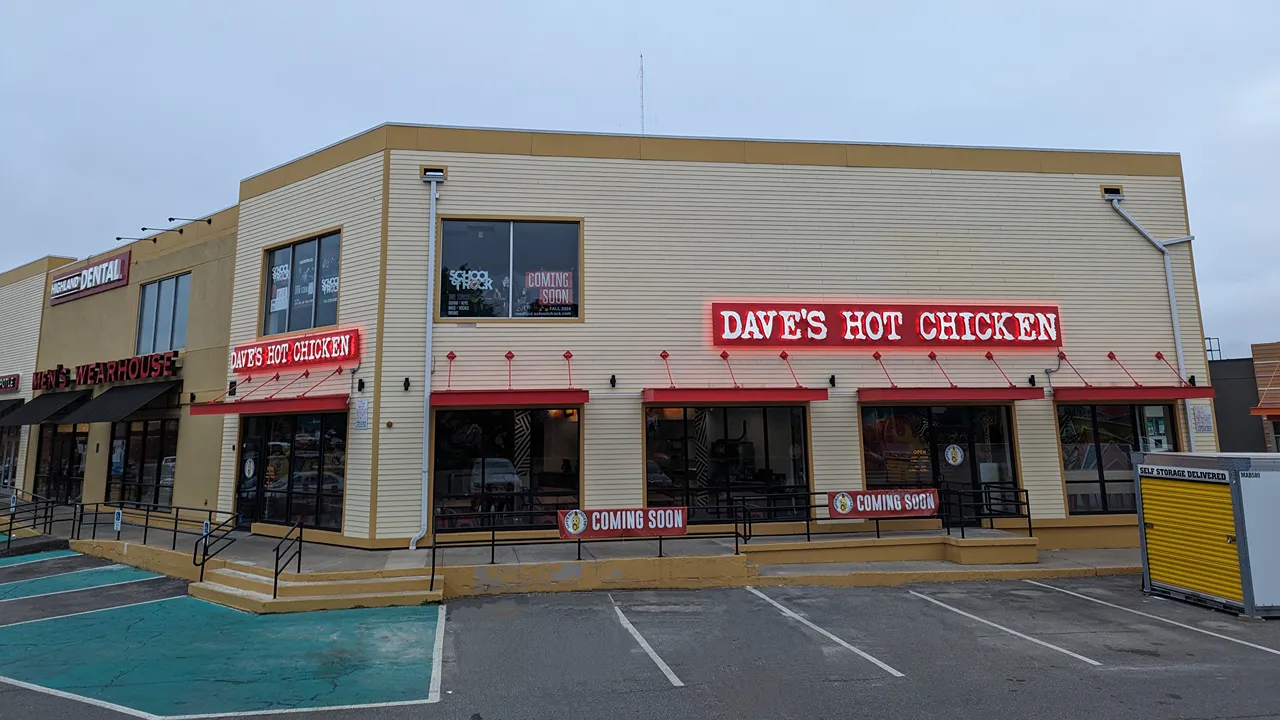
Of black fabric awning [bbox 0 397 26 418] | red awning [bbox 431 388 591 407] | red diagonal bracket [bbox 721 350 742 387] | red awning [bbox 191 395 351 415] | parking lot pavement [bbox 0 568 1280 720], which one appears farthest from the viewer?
black fabric awning [bbox 0 397 26 418]

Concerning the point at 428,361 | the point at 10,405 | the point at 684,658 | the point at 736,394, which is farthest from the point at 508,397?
the point at 10,405

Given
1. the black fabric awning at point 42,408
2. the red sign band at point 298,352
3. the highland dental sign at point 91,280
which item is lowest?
the black fabric awning at point 42,408

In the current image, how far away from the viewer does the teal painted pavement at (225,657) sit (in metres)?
6.76


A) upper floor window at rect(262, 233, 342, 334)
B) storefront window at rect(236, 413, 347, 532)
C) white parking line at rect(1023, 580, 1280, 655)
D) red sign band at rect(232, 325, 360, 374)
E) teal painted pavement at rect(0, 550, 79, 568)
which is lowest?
white parking line at rect(1023, 580, 1280, 655)

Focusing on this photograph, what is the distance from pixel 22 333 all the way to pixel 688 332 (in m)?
24.7

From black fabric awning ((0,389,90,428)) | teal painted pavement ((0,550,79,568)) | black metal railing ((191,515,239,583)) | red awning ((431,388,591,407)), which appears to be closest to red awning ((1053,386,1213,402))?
red awning ((431,388,591,407))

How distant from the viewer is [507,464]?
13.8 metres

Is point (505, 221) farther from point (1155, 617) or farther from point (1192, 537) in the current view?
point (1192, 537)

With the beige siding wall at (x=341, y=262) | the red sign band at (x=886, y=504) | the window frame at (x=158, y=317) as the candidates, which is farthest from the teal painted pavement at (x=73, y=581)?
the red sign band at (x=886, y=504)

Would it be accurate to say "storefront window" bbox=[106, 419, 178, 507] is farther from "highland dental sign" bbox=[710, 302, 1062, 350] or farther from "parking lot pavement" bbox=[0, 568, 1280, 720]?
"highland dental sign" bbox=[710, 302, 1062, 350]

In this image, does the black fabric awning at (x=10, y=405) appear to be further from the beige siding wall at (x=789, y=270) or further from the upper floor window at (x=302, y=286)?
the beige siding wall at (x=789, y=270)

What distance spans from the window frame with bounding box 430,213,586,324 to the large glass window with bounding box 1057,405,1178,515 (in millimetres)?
11386

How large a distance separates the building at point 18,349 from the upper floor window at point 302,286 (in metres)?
13.6

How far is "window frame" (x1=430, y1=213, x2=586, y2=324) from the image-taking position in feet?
45.6
